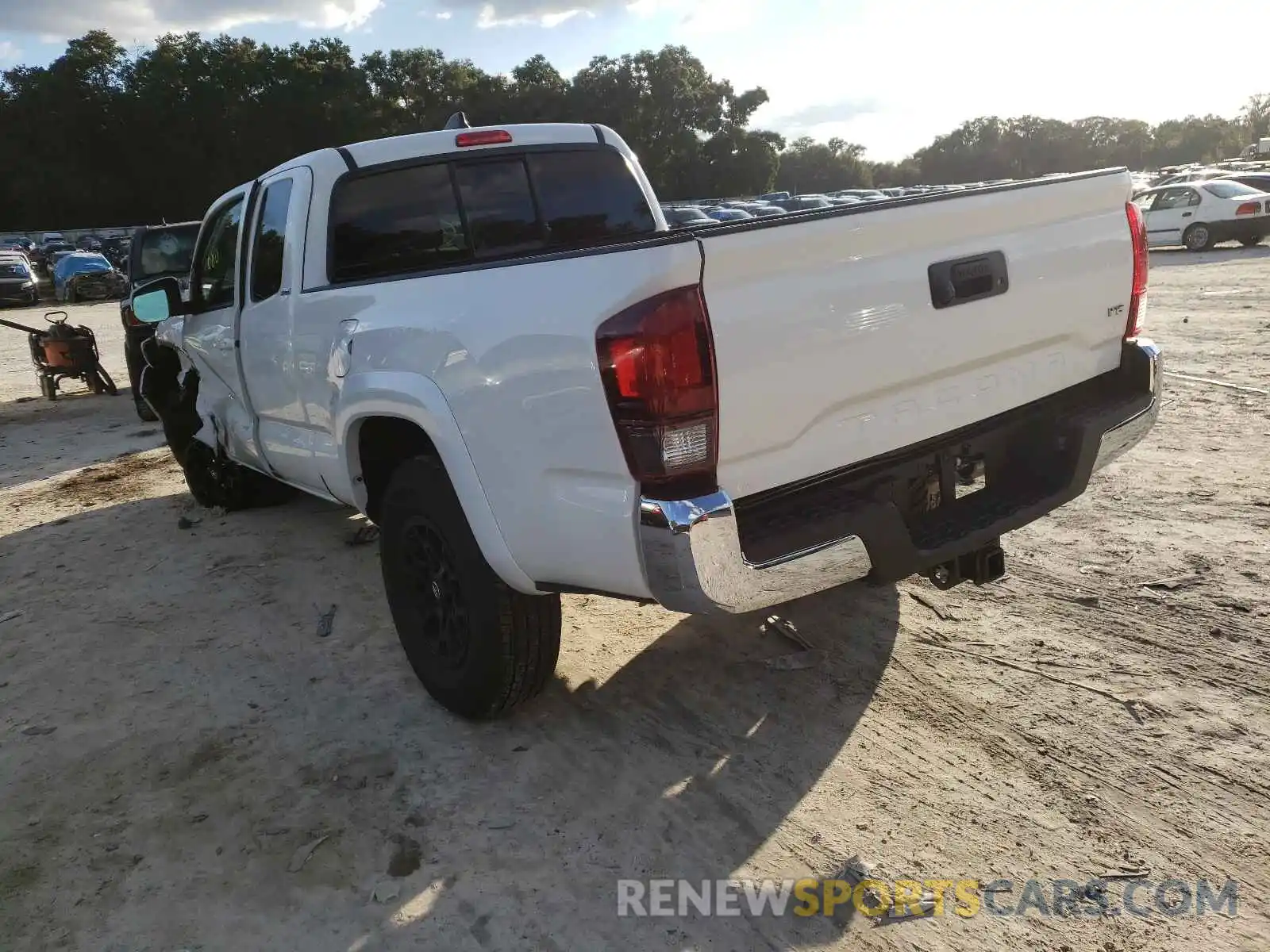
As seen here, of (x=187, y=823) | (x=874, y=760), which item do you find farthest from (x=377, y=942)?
(x=874, y=760)

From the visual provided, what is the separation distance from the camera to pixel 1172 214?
1911cm

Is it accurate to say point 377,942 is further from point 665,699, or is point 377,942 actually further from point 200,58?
point 200,58

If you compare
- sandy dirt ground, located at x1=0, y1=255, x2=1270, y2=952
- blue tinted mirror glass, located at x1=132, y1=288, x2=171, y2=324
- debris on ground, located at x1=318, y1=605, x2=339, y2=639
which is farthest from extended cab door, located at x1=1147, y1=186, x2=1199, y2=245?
debris on ground, located at x1=318, y1=605, x2=339, y2=639

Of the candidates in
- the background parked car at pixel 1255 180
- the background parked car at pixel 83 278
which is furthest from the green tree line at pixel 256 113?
the background parked car at pixel 1255 180

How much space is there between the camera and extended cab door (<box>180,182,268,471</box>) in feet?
15.6

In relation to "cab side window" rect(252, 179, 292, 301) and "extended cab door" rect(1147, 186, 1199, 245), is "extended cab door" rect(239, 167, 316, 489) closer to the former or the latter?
"cab side window" rect(252, 179, 292, 301)

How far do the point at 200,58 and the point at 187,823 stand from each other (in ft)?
230

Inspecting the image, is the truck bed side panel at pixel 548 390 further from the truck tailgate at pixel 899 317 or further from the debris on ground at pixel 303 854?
the debris on ground at pixel 303 854

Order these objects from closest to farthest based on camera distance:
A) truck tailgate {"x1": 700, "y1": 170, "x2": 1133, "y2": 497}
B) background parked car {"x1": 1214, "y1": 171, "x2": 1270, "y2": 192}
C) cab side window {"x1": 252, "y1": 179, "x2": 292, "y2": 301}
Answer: truck tailgate {"x1": 700, "y1": 170, "x2": 1133, "y2": 497} → cab side window {"x1": 252, "y1": 179, "x2": 292, "y2": 301} → background parked car {"x1": 1214, "y1": 171, "x2": 1270, "y2": 192}

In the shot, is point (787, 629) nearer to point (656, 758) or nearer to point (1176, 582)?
point (656, 758)

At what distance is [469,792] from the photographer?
2.94 meters

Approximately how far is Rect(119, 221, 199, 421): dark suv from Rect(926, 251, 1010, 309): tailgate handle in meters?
8.48

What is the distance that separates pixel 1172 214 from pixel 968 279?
19.9 meters

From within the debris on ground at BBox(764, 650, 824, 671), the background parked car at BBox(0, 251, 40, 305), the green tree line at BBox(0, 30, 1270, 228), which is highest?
the green tree line at BBox(0, 30, 1270, 228)
